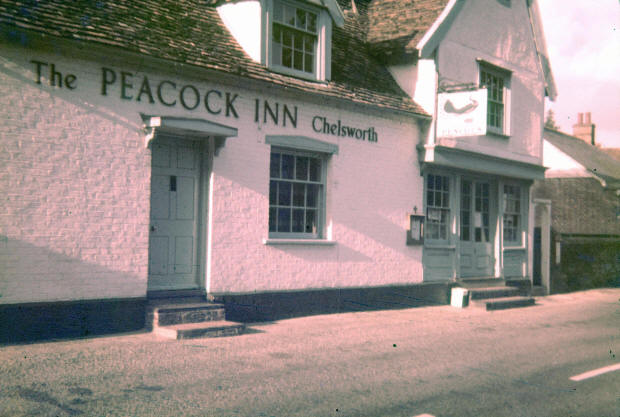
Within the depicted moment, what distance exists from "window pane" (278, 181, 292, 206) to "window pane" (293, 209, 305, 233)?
0.26 metres

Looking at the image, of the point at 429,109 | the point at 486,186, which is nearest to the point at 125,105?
the point at 429,109

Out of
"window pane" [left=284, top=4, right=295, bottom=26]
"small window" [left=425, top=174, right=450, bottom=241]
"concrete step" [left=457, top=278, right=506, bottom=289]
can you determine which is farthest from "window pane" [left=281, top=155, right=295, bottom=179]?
"concrete step" [left=457, top=278, right=506, bottom=289]

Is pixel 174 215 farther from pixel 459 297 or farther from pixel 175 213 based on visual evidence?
pixel 459 297

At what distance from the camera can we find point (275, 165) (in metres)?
11.2

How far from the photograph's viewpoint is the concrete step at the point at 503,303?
13.8 m

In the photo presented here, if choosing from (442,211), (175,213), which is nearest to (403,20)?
(442,211)

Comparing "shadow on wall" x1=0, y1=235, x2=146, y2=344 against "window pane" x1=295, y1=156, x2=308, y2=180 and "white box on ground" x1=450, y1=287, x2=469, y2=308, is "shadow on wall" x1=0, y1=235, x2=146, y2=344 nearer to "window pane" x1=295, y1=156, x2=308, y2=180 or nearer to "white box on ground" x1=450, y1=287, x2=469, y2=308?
"window pane" x1=295, y1=156, x2=308, y2=180

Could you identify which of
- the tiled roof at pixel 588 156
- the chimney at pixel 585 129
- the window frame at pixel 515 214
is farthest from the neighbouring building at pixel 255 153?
the chimney at pixel 585 129

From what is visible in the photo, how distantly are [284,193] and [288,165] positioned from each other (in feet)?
1.80

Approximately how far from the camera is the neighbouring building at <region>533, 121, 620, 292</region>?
18.9 metres

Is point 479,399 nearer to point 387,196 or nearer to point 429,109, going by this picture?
point 387,196

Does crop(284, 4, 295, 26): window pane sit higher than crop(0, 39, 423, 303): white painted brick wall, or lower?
higher

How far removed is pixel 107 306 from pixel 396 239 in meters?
6.57

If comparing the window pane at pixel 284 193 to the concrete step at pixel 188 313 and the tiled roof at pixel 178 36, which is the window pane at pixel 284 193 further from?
the concrete step at pixel 188 313
